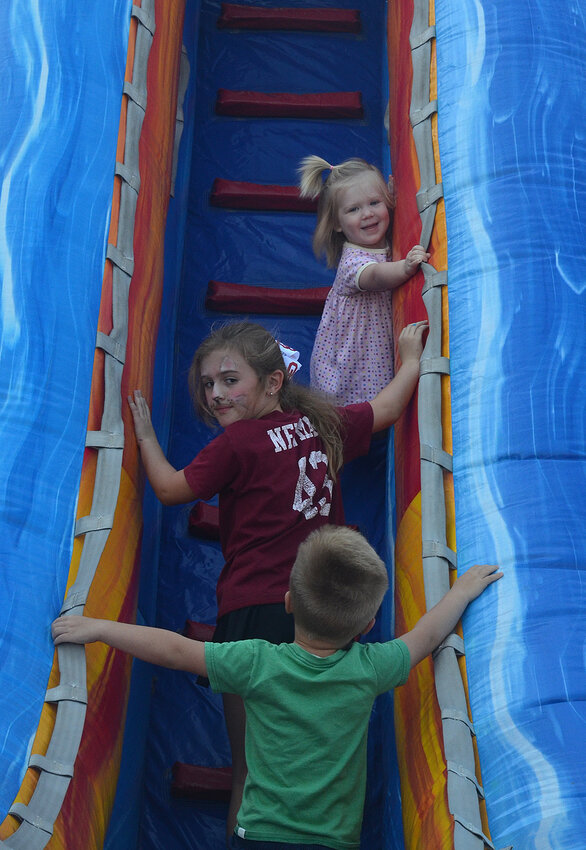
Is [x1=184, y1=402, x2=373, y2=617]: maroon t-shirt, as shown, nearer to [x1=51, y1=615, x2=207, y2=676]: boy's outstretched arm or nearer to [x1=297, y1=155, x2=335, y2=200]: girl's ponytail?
[x1=51, y1=615, x2=207, y2=676]: boy's outstretched arm

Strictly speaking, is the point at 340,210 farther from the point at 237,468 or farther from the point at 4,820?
the point at 4,820

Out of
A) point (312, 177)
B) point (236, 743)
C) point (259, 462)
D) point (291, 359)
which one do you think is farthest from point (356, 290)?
point (236, 743)

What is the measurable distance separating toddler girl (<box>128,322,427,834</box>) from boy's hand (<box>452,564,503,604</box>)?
1.08ft

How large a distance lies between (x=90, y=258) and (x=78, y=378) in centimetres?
26

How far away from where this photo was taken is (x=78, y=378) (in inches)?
71.4

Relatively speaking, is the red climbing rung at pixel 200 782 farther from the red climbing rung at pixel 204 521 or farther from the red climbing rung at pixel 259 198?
the red climbing rung at pixel 259 198

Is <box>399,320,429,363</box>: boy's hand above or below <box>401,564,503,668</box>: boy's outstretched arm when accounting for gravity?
above

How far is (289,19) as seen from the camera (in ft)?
10.4

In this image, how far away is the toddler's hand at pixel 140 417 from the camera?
197cm

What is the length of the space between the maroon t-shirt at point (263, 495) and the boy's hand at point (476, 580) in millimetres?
343

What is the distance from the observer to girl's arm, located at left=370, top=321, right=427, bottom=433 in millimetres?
1959

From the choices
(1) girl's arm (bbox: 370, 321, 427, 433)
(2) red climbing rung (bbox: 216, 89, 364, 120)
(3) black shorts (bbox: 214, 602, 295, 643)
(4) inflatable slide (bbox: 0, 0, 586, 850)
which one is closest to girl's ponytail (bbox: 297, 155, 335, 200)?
(4) inflatable slide (bbox: 0, 0, 586, 850)

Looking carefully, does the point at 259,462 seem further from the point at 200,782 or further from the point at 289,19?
the point at 289,19

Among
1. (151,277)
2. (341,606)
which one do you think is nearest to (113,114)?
(151,277)
